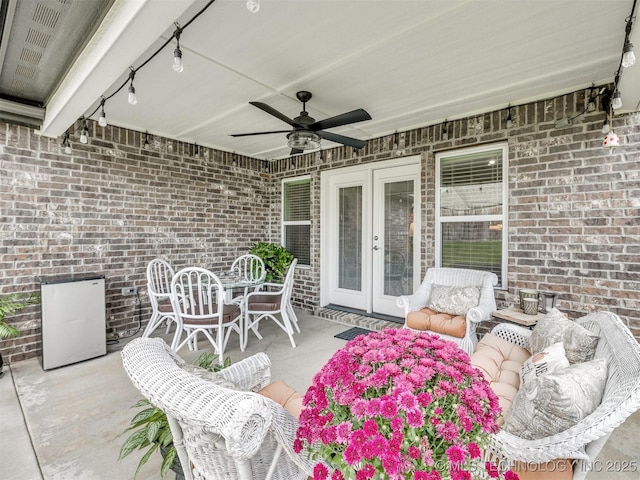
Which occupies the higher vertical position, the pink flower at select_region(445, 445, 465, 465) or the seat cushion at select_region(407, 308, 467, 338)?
the pink flower at select_region(445, 445, 465, 465)

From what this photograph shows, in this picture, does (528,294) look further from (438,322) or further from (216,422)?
(216,422)

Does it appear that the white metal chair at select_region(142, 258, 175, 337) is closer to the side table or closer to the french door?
the french door

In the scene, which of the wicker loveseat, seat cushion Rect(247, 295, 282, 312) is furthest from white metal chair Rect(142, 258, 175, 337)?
the wicker loveseat

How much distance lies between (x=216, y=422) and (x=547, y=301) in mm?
3102

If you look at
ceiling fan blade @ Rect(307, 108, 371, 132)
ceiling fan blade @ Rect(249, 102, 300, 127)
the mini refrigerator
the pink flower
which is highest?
ceiling fan blade @ Rect(249, 102, 300, 127)

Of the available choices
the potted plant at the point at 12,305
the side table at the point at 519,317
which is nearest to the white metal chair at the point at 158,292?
the potted plant at the point at 12,305

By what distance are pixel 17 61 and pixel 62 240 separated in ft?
6.10

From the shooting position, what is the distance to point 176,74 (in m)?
2.62

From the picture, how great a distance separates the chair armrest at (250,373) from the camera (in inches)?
64.0

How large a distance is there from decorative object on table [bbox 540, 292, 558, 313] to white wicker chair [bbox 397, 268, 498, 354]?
397 mm

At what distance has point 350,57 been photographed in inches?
93.0

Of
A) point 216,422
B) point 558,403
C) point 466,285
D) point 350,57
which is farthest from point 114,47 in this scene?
point 466,285

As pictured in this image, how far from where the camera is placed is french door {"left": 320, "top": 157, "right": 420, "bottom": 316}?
4281mm

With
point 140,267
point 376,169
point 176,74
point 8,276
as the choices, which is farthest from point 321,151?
point 8,276
